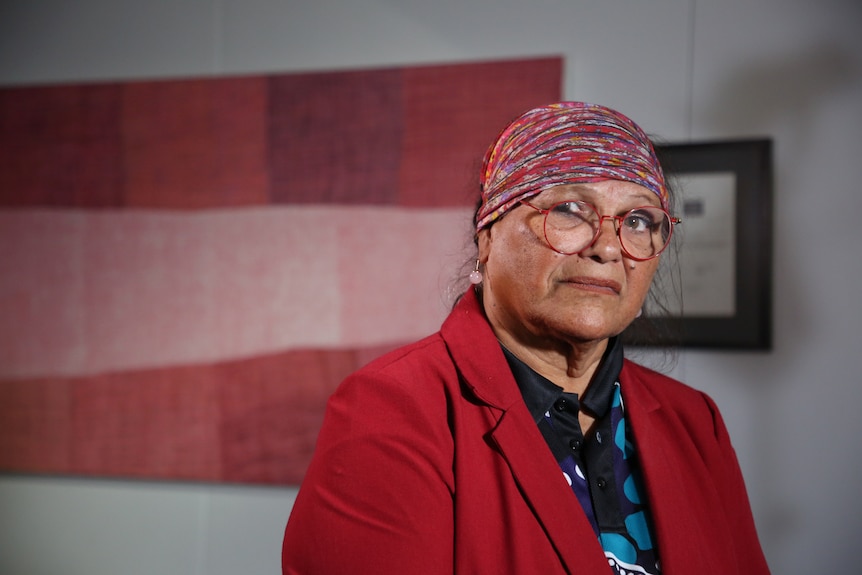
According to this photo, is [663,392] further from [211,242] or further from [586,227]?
[211,242]

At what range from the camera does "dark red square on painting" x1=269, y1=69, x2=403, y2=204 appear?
2.55 m

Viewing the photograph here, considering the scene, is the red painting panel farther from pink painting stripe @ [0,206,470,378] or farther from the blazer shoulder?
the blazer shoulder

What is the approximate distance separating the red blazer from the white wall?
1128 millimetres

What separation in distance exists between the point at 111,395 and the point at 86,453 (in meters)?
0.21

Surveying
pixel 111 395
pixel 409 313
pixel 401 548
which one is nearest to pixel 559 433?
pixel 401 548

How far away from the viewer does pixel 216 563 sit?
266cm

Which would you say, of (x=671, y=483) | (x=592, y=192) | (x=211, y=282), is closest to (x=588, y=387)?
(x=671, y=483)

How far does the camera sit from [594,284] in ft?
4.09

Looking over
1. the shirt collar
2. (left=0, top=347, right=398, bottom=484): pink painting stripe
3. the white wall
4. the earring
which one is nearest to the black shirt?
the shirt collar

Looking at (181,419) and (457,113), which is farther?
(181,419)

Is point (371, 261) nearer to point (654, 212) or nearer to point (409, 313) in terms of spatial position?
point (409, 313)

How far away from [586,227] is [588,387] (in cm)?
28

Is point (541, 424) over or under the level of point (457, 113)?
under

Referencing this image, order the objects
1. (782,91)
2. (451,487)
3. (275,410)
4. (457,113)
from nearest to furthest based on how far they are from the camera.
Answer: (451,487), (782,91), (457,113), (275,410)
